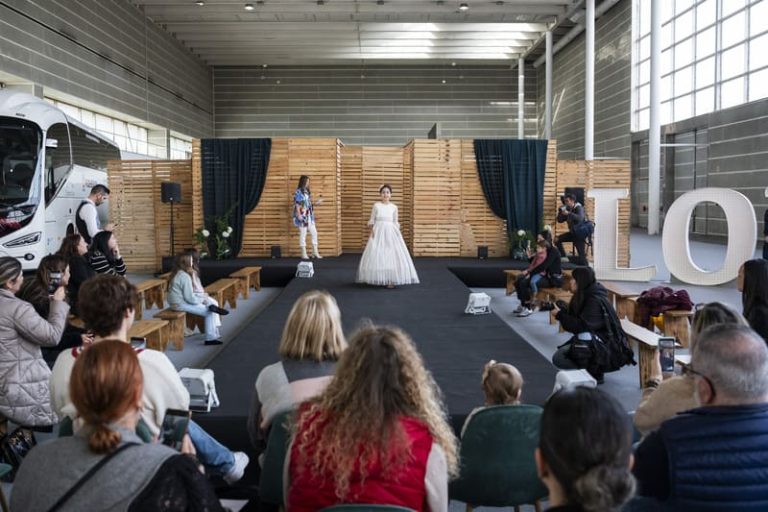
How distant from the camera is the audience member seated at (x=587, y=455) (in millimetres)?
1371

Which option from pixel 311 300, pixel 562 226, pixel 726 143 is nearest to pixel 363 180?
pixel 562 226

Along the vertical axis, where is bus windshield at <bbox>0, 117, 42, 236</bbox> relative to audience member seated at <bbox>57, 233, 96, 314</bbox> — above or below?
above

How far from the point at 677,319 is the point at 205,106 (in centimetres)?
2413

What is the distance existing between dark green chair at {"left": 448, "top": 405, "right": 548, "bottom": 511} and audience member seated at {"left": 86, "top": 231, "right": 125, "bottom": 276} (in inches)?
203

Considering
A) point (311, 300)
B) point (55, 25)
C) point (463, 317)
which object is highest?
point (55, 25)

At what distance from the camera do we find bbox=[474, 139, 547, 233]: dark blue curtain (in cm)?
1328

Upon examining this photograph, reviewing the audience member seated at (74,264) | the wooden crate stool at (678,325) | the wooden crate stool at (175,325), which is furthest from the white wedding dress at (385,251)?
the audience member seated at (74,264)

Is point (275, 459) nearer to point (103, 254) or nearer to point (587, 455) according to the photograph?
point (587, 455)

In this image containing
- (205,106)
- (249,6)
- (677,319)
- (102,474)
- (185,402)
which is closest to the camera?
(102,474)

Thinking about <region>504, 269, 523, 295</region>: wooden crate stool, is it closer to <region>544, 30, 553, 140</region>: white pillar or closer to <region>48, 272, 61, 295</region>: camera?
<region>48, 272, 61, 295</region>: camera

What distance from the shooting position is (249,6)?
1900 cm

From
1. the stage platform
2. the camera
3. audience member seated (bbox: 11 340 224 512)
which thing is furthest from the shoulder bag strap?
the camera

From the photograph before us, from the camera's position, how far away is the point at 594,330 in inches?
204

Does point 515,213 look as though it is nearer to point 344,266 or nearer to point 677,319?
point 344,266
